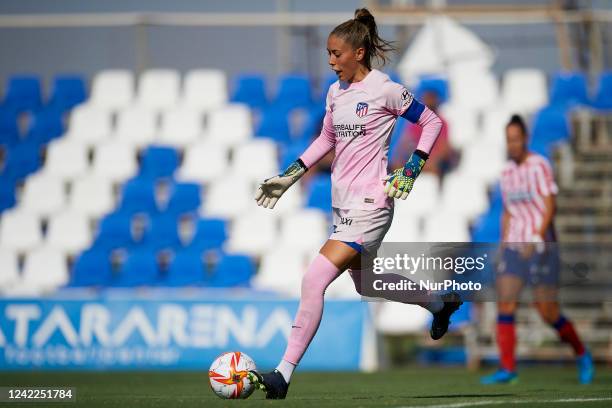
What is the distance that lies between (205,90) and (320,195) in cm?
312

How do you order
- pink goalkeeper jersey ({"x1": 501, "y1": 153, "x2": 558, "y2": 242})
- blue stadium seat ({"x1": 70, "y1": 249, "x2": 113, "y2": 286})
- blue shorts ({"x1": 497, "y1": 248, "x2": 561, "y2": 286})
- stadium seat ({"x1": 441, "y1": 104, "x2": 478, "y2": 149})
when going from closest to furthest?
blue shorts ({"x1": 497, "y1": 248, "x2": 561, "y2": 286}), pink goalkeeper jersey ({"x1": 501, "y1": 153, "x2": 558, "y2": 242}), blue stadium seat ({"x1": 70, "y1": 249, "x2": 113, "y2": 286}), stadium seat ({"x1": 441, "y1": 104, "x2": 478, "y2": 149})

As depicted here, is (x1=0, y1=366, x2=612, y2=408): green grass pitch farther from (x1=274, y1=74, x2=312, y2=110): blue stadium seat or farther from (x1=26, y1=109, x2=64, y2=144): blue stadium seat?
(x1=26, y1=109, x2=64, y2=144): blue stadium seat

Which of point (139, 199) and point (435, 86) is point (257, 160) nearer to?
point (139, 199)

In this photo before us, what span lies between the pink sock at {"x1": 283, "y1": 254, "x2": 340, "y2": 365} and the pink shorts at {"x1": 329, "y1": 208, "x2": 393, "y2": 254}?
0.20 m

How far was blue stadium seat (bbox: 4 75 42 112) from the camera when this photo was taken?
16438 millimetres

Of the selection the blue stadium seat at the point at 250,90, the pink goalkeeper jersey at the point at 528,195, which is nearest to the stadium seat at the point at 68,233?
the blue stadium seat at the point at 250,90

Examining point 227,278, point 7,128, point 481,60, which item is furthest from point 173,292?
point 481,60

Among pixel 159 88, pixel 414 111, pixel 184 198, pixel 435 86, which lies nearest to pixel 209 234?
pixel 184 198

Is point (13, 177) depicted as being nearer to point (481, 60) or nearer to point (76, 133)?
point (76, 133)

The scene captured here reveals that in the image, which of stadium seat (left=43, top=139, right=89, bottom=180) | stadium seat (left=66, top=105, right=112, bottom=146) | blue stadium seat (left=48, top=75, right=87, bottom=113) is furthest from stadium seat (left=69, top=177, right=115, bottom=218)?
blue stadium seat (left=48, top=75, right=87, bottom=113)

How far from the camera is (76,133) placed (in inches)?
621

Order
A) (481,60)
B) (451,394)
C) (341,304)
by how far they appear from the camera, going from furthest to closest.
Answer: (481,60), (341,304), (451,394)

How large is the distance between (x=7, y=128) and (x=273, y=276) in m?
5.39

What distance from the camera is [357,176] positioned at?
21.2 ft
